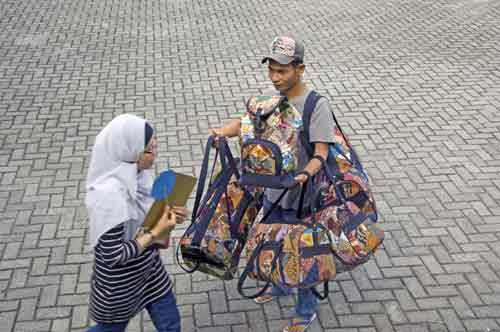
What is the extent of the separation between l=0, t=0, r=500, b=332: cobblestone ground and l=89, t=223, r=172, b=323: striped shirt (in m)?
0.91

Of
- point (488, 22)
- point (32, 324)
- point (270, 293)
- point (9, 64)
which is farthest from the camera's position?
point (488, 22)

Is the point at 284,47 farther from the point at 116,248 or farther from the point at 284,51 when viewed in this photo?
the point at 116,248

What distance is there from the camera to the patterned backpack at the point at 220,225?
3.49 meters

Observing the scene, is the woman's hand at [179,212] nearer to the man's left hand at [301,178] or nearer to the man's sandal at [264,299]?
the man's left hand at [301,178]

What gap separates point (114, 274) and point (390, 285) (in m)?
2.43

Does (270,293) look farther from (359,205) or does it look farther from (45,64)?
(45,64)

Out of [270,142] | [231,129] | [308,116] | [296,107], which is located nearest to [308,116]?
[308,116]

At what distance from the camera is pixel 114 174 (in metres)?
2.71

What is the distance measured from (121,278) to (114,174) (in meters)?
0.59

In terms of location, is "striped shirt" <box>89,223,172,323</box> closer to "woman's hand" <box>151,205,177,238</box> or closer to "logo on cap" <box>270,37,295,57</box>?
"woman's hand" <box>151,205,177,238</box>

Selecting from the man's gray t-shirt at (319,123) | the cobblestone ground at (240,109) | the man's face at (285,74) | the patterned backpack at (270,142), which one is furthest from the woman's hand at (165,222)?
the cobblestone ground at (240,109)

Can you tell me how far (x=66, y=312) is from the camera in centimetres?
407

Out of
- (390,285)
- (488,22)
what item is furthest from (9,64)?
(488,22)

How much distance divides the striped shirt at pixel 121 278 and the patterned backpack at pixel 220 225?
358 millimetres
